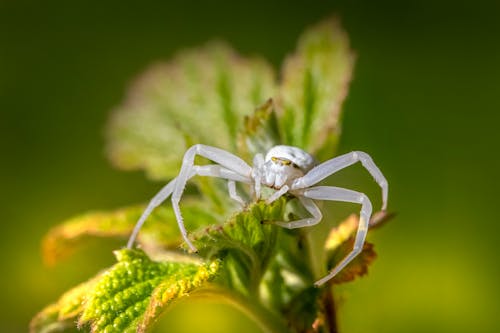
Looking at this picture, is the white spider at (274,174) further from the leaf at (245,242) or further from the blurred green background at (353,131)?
the blurred green background at (353,131)

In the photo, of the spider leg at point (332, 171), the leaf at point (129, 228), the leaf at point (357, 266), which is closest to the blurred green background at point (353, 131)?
the spider leg at point (332, 171)


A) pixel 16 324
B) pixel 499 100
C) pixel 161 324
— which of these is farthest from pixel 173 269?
pixel 499 100

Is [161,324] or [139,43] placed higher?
[139,43]

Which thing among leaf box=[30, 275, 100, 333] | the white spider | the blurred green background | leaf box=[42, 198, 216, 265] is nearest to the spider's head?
the white spider

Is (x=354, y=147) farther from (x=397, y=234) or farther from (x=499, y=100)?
(x=499, y=100)

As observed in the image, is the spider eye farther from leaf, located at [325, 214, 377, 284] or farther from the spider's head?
leaf, located at [325, 214, 377, 284]

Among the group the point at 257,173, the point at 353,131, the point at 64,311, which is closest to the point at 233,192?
the point at 257,173
